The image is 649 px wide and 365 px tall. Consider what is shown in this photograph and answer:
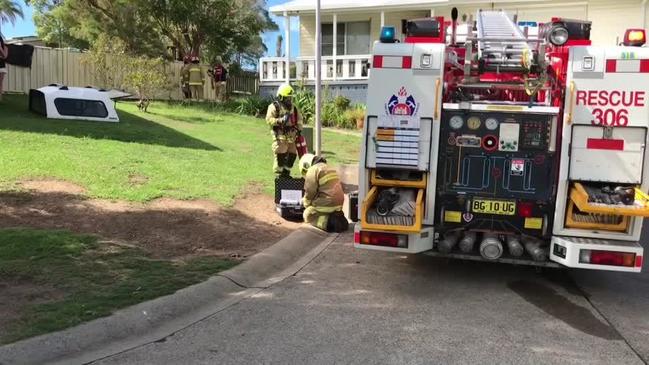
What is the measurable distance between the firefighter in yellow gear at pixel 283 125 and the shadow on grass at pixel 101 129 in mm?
3348

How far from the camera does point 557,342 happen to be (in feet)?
14.8

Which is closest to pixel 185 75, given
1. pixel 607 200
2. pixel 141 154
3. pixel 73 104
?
pixel 73 104

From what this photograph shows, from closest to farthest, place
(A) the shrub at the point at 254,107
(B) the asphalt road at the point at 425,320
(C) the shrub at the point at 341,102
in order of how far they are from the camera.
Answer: (B) the asphalt road at the point at 425,320
(C) the shrub at the point at 341,102
(A) the shrub at the point at 254,107

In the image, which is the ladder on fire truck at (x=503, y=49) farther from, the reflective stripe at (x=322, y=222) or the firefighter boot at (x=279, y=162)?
the firefighter boot at (x=279, y=162)

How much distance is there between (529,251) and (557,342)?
1271mm

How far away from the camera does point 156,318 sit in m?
4.64

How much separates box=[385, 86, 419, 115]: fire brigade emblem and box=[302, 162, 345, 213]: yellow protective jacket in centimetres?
229

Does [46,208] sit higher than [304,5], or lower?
lower

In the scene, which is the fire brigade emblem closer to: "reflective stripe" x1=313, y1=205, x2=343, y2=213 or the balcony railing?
"reflective stripe" x1=313, y1=205, x2=343, y2=213

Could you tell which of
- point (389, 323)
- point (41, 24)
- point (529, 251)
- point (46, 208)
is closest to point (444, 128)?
point (529, 251)

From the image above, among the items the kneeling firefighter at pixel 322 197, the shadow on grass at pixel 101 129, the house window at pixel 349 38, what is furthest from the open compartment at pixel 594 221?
the house window at pixel 349 38

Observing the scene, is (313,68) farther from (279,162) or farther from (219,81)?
(279,162)

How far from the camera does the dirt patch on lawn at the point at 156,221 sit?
21.2 ft

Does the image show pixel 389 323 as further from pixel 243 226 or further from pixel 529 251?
pixel 243 226
